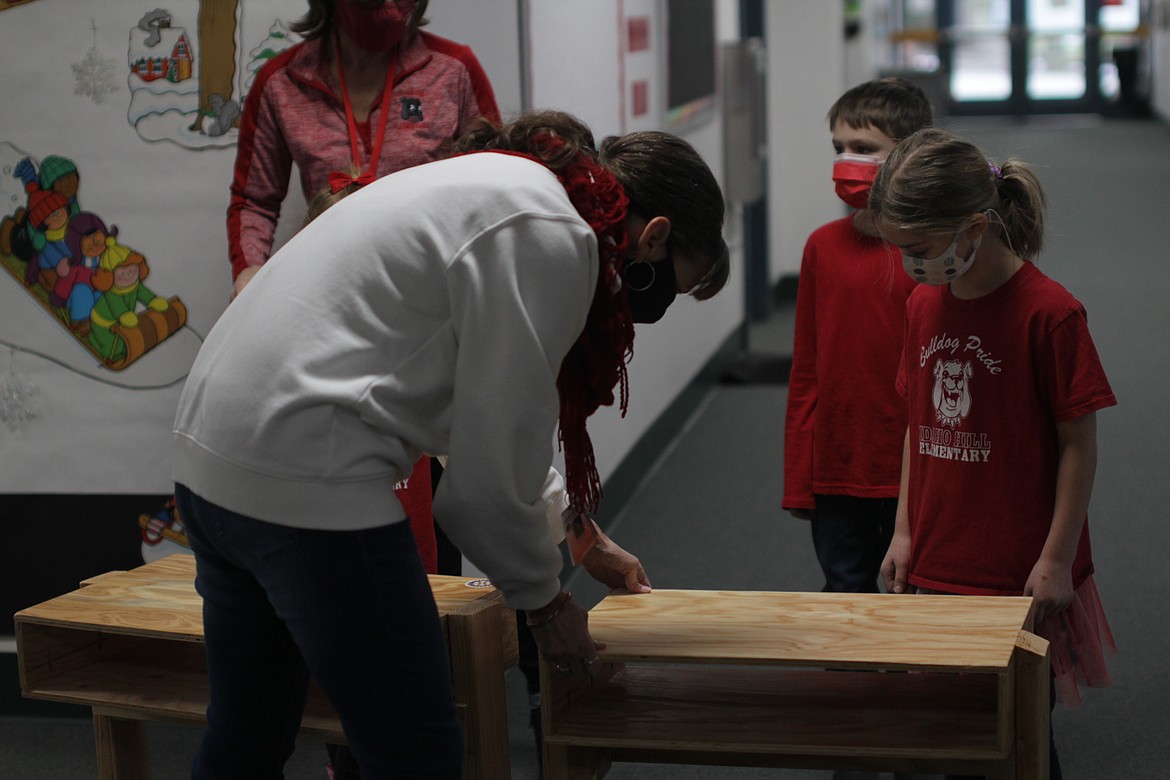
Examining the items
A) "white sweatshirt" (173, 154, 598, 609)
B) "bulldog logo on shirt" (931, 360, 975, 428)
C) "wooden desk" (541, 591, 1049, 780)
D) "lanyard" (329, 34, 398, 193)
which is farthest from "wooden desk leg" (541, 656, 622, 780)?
"lanyard" (329, 34, 398, 193)

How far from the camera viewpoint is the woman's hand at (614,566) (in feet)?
6.63

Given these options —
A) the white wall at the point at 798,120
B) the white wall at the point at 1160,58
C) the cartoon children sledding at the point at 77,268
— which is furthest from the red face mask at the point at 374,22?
the white wall at the point at 1160,58

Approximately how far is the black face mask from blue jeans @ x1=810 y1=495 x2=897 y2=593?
3.43 ft

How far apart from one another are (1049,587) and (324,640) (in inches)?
43.1

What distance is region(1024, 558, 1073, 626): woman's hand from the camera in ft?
6.47

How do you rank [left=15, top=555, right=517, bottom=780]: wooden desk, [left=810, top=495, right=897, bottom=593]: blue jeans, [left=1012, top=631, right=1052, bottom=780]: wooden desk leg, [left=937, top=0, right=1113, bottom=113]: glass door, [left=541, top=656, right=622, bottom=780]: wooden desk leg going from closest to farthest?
[left=1012, top=631, right=1052, bottom=780]: wooden desk leg → [left=541, top=656, right=622, bottom=780]: wooden desk leg → [left=15, top=555, right=517, bottom=780]: wooden desk → [left=810, top=495, right=897, bottom=593]: blue jeans → [left=937, top=0, right=1113, bottom=113]: glass door

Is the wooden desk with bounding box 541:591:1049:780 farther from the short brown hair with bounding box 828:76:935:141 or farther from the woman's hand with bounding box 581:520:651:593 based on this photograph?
the short brown hair with bounding box 828:76:935:141

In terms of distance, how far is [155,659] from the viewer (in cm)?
238

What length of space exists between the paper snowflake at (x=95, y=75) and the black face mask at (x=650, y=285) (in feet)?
5.48

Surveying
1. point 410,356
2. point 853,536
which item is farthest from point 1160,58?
point 410,356

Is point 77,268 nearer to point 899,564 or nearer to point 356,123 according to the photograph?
point 356,123

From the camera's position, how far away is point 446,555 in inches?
102

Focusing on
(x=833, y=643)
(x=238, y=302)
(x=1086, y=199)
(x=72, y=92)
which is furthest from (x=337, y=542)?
(x=1086, y=199)

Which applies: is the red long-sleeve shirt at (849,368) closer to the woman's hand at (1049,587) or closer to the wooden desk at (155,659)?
the woman's hand at (1049,587)
